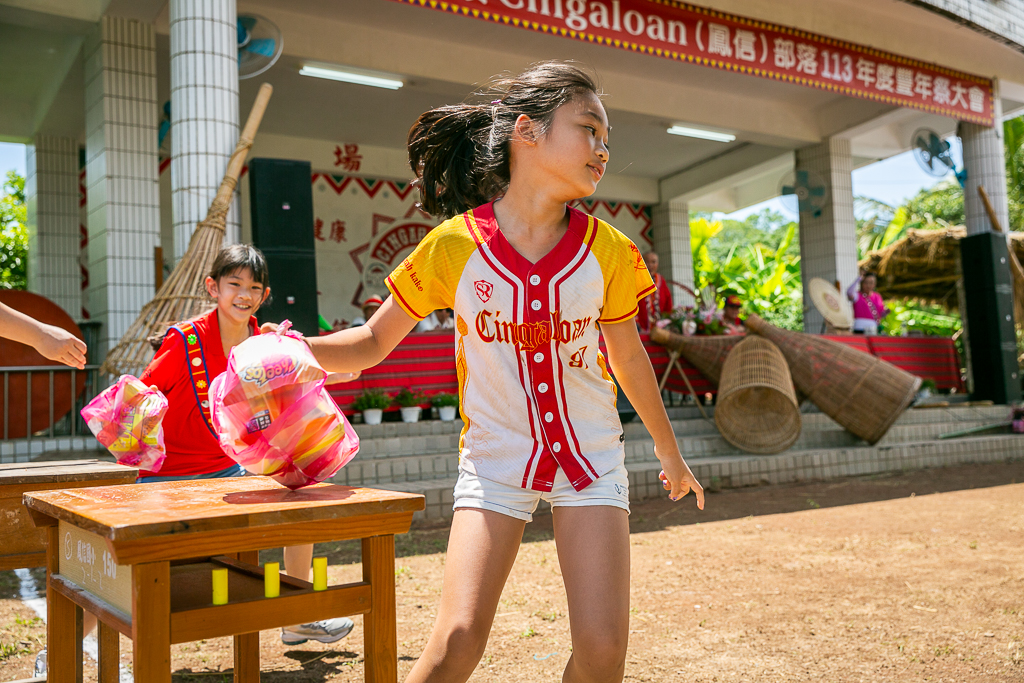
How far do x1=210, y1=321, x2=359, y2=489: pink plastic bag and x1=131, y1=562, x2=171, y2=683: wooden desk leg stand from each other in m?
0.27

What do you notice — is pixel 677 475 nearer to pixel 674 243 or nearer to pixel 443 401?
pixel 443 401

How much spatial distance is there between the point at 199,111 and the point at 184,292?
1.60 meters

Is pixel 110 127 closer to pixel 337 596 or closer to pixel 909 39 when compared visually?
pixel 337 596

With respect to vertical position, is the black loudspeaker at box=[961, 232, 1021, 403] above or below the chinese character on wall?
below

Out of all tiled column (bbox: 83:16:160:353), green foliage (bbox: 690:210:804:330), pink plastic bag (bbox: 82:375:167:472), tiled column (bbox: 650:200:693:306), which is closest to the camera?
pink plastic bag (bbox: 82:375:167:472)

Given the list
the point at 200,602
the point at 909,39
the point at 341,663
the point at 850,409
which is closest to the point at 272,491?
the point at 200,602

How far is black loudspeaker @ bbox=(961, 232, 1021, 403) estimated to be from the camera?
39.5 ft

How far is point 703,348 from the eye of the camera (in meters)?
9.90

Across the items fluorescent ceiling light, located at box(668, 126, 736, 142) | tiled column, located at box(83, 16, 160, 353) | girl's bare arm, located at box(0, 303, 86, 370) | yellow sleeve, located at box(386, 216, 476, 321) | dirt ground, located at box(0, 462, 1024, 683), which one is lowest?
dirt ground, located at box(0, 462, 1024, 683)

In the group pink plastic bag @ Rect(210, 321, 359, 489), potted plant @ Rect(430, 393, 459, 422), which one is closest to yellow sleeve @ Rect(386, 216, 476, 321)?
pink plastic bag @ Rect(210, 321, 359, 489)

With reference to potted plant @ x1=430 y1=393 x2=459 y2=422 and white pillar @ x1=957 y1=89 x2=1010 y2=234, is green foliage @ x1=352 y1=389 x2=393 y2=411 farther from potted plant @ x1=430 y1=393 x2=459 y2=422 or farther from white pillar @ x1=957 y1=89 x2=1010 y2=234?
white pillar @ x1=957 y1=89 x2=1010 y2=234

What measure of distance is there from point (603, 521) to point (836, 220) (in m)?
12.6

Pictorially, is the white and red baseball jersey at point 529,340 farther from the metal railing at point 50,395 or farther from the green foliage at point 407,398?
the green foliage at point 407,398

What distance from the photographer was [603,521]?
189 centimetres
